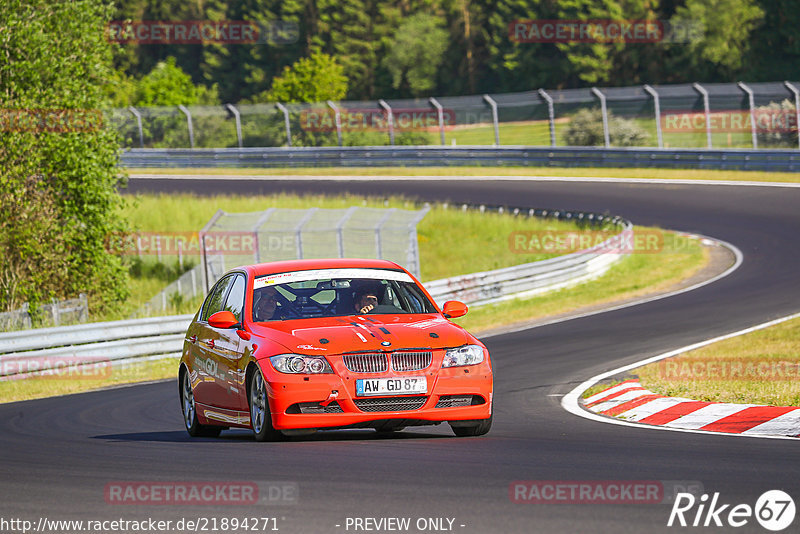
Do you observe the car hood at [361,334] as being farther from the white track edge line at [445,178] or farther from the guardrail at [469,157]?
the guardrail at [469,157]

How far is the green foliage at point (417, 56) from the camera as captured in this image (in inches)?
3834

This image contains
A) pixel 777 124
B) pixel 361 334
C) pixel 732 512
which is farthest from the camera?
pixel 777 124

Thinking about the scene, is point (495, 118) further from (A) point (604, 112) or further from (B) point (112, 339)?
(B) point (112, 339)

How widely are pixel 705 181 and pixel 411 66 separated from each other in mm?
62733

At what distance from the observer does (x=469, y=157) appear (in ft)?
159

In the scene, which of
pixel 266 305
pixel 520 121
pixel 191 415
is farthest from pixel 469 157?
pixel 266 305

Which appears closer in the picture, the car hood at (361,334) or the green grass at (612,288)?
the car hood at (361,334)

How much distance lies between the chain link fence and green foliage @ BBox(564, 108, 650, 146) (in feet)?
0.14

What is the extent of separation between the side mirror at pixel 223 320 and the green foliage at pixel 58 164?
51.3 ft

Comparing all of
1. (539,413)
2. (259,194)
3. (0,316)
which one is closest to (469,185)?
(259,194)

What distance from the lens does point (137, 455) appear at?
8391mm

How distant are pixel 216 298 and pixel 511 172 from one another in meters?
35.8

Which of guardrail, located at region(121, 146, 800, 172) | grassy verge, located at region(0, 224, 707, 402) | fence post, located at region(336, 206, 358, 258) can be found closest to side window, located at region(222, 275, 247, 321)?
grassy verge, located at region(0, 224, 707, 402)

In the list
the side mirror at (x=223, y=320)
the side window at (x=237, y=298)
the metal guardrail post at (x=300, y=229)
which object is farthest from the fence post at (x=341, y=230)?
the side mirror at (x=223, y=320)
